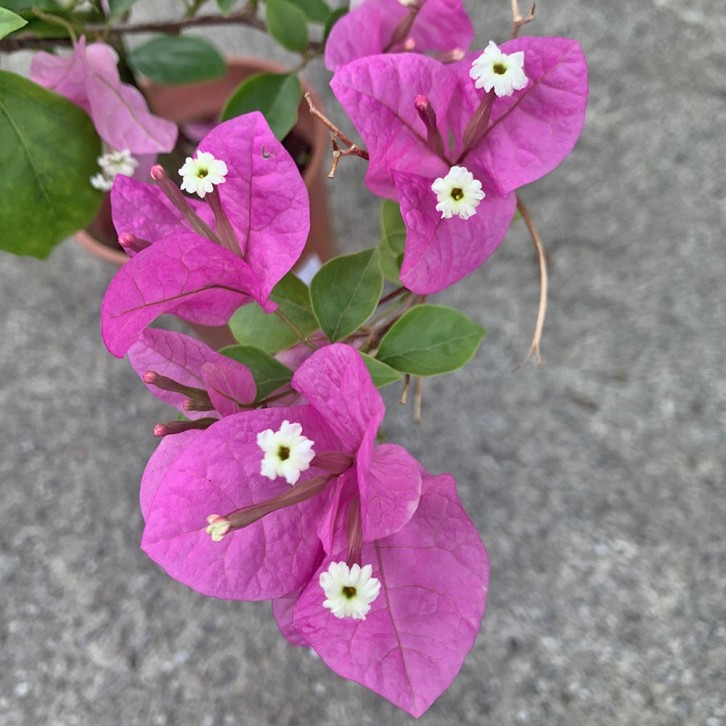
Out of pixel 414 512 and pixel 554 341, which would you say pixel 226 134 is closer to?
pixel 414 512

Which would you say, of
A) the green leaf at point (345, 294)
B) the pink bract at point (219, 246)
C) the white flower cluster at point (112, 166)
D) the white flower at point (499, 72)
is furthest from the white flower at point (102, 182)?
the white flower at point (499, 72)


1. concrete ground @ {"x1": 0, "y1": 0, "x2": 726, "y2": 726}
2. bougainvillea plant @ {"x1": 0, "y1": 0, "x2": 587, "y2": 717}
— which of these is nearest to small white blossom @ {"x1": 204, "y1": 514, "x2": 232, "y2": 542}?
bougainvillea plant @ {"x1": 0, "y1": 0, "x2": 587, "y2": 717}

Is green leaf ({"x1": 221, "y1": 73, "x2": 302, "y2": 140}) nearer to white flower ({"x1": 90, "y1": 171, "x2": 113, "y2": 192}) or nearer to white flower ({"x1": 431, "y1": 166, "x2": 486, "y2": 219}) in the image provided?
white flower ({"x1": 90, "y1": 171, "x2": 113, "y2": 192})

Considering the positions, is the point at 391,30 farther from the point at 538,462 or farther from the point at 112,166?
the point at 538,462

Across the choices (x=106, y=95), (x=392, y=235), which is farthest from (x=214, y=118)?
(x=392, y=235)

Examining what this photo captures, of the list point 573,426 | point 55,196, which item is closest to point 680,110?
point 573,426

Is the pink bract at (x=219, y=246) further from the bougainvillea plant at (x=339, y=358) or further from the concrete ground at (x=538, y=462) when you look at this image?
the concrete ground at (x=538, y=462)
